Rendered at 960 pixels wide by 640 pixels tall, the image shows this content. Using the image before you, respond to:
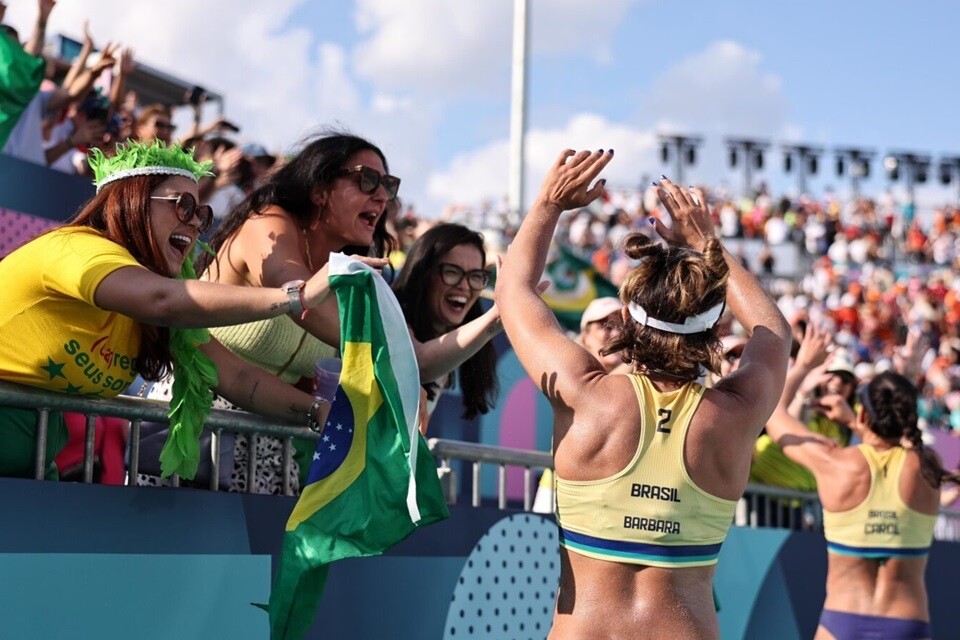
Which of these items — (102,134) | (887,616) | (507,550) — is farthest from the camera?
(102,134)

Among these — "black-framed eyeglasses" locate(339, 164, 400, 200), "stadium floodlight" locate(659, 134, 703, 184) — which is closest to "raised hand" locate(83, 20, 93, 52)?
"black-framed eyeglasses" locate(339, 164, 400, 200)

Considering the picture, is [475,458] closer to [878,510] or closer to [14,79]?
[878,510]

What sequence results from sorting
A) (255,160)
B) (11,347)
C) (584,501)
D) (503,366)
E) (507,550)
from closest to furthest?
1. (584,501)
2. (11,347)
3. (507,550)
4. (255,160)
5. (503,366)

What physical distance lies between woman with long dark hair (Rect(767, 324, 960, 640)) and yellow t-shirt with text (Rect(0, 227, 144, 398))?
3.88 metres

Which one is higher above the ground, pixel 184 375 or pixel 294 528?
pixel 184 375

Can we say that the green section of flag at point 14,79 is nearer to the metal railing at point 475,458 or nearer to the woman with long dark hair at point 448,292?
the woman with long dark hair at point 448,292

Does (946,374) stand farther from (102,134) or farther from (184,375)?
(184,375)

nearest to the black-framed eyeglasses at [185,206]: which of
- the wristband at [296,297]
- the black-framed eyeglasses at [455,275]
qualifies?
the wristband at [296,297]

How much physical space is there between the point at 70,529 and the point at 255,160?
478 cm

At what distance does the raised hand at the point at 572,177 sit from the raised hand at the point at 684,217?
441mm

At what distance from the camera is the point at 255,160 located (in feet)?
26.2

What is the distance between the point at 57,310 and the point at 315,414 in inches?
42.0

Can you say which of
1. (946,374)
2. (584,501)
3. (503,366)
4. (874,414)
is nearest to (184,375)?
(584,501)

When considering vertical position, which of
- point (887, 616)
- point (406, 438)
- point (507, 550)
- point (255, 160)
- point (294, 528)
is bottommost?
point (887, 616)
